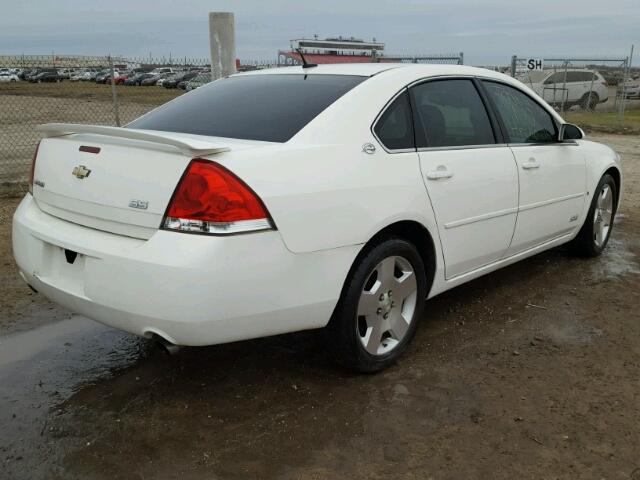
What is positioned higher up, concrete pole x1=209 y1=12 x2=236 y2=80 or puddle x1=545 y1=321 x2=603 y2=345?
concrete pole x1=209 y1=12 x2=236 y2=80

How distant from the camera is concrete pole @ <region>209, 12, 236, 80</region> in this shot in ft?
25.0

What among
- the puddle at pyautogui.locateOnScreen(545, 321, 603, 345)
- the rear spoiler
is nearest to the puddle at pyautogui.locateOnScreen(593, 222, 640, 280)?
the puddle at pyautogui.locateOnScreen(545, 321, 603, 345)

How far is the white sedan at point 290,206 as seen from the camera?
8.88ft

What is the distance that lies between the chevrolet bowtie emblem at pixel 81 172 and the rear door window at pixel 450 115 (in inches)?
67.9

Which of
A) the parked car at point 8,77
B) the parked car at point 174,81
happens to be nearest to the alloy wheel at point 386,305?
the parked car at point 174,81

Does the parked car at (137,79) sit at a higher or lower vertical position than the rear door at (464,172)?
lower

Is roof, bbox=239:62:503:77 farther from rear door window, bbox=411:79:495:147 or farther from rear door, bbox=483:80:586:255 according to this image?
rear door, bbox=483:80:586:255

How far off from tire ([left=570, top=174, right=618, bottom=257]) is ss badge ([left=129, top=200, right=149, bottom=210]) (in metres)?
3.82

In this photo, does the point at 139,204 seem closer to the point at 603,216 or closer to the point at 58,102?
the point at 603,216

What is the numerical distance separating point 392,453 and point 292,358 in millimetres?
1057

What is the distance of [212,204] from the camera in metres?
2.67

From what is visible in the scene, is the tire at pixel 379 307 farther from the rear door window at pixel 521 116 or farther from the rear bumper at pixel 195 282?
the rear door window at pixel 521 116

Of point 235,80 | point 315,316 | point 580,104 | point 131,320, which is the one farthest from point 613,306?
point 580,104

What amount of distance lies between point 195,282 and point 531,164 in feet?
8.63
